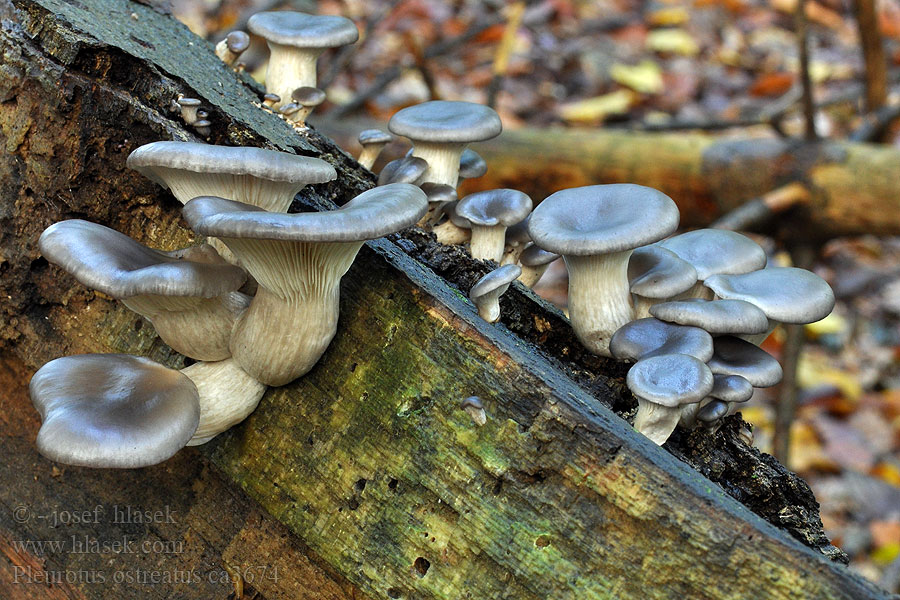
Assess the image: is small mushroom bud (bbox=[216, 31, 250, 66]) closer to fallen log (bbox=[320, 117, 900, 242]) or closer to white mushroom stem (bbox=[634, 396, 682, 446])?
white mushroom stem (bbox=[634, 396, 682, 446])

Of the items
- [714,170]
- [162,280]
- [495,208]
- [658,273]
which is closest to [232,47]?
[495,208]

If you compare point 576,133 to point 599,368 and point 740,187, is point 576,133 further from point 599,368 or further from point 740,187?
point 599,368

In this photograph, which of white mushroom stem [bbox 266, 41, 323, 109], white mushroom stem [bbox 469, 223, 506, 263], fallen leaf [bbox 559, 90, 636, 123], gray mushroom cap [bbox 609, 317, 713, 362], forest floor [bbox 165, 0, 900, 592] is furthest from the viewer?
fallen leaf [bbox 559, 90, 636, 123]

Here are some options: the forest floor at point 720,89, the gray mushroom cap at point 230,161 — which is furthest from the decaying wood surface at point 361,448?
the forest floor at point 720,89

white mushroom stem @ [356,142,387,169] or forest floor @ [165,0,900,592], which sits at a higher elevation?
white mushroom stem @ [356,142,387,169]

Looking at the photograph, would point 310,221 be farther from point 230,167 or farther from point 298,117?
point 298,117

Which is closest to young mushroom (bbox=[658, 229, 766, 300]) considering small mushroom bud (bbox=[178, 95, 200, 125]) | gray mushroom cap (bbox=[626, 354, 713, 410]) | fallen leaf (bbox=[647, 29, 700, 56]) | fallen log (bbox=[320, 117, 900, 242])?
gray mushroom cap (bbox=[626, 354, 713, 410])

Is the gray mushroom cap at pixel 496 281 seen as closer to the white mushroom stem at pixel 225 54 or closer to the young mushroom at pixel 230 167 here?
the young mushroom at pixel 230 167

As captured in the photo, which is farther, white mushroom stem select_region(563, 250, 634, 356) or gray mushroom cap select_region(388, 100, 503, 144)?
gray mushroom cap select_region(388, 100, 503, 144)
